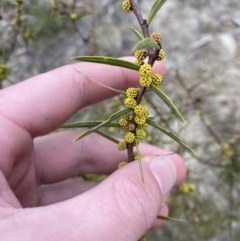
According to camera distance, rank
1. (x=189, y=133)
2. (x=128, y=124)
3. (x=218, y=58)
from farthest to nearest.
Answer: (x=218, y=58)
(x=189, y=133)
(x=128, y=124)

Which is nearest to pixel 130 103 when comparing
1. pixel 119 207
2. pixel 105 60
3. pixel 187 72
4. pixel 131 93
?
pixel 131 93

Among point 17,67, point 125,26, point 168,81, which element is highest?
point 125,26

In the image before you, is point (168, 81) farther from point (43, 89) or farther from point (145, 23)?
point (145, 23)

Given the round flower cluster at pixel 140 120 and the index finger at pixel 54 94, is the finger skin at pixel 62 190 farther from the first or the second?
the round flower cluster at pixel 140 120

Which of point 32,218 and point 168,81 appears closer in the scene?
point 32,218

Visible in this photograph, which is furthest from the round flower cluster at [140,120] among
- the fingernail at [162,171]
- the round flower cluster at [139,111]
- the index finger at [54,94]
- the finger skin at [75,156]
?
the finger skin at [75,156]

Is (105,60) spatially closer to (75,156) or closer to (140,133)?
(140,133)

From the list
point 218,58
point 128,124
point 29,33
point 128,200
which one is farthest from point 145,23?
point 218,58
